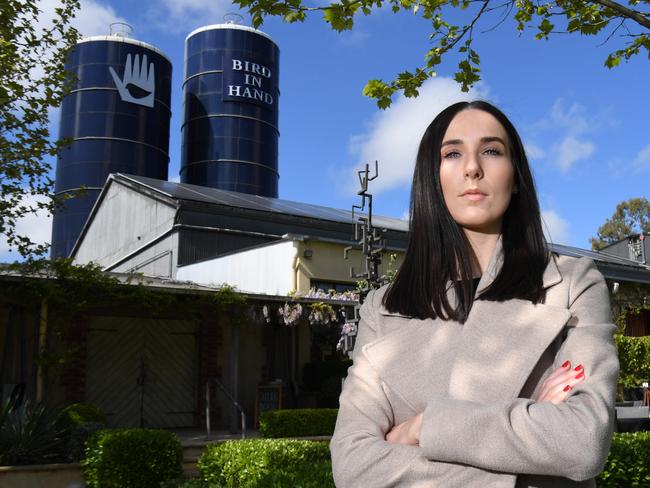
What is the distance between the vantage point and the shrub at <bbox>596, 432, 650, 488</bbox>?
6066mm

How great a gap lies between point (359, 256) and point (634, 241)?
18.6m

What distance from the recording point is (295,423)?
11.3 meters

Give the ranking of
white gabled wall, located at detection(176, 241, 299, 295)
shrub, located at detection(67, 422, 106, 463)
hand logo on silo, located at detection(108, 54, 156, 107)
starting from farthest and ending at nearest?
hand logo on silo, located at detection(108, 54, 156, 107) → white gabled wall, located at detection(176, 241, 299, 295) → shrub, located at detection(67, 422, 106, 463)

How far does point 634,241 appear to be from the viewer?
29875 mm

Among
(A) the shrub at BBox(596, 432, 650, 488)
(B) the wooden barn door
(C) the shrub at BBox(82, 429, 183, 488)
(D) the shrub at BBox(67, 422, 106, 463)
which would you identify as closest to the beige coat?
(A) the shrub at BBox(596, 432, 650, 488)

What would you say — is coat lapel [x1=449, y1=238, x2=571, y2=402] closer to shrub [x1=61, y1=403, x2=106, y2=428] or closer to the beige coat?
the beige coat

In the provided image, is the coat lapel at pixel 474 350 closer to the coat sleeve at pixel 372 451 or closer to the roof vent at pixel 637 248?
the coat sleeve at pixel 372 451

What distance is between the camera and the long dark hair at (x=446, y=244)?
4.65 ft

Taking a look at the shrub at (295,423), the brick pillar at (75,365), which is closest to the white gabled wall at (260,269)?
the shrub at (295,423)

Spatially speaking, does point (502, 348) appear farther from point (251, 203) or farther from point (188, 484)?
point (251, 203)

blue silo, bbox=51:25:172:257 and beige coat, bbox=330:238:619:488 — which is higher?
blue silo, bbox=51:25:172:257

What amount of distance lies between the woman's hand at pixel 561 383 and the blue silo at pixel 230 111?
38.9 metres

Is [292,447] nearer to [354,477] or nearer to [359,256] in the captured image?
[354,477]

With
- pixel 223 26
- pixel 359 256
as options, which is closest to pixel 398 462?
pixel 359 256
